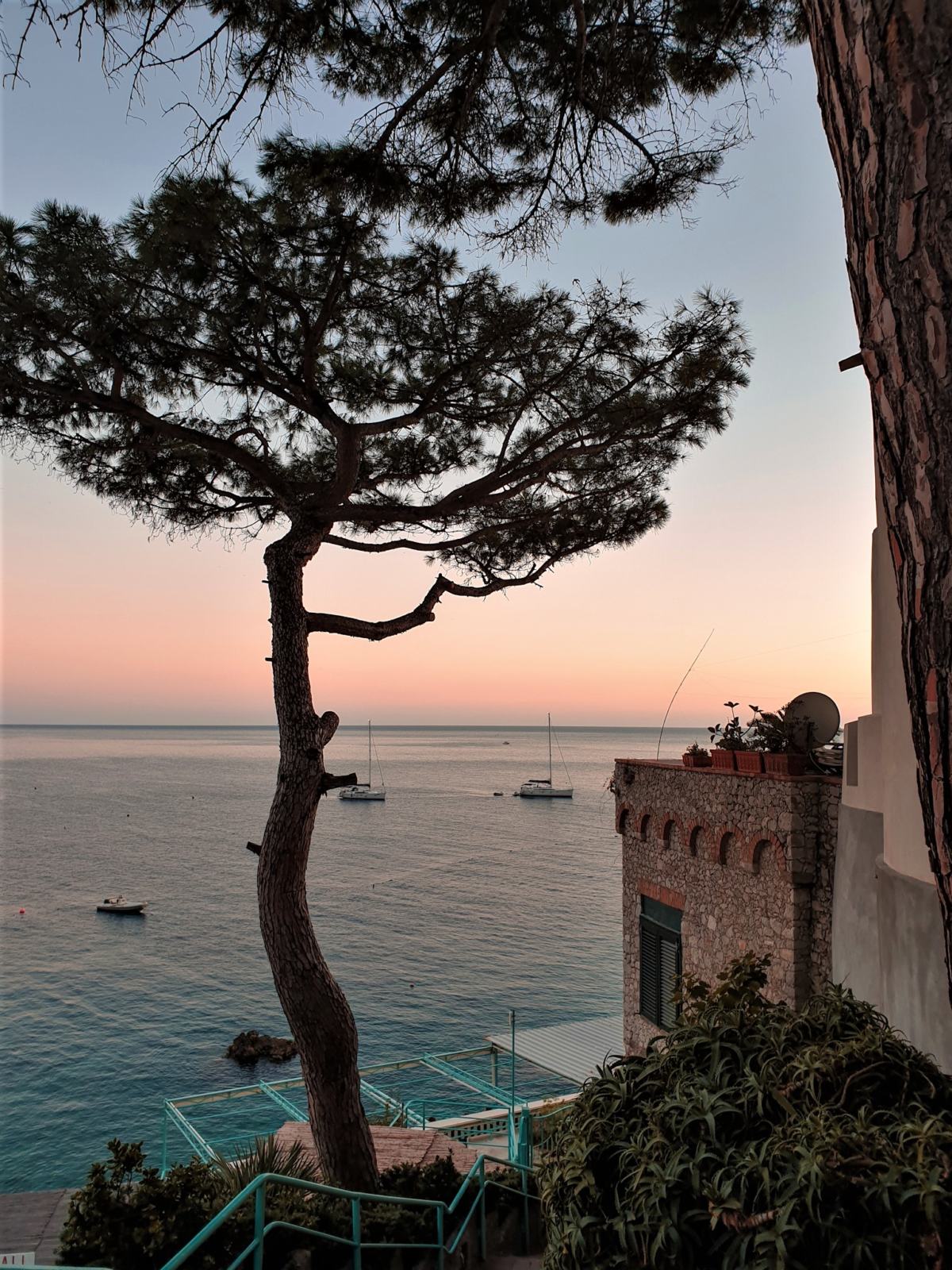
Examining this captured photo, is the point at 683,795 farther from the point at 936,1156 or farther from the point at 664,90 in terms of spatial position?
the point at 936,1156

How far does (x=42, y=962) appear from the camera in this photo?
105 feet

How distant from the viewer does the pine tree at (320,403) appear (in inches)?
259

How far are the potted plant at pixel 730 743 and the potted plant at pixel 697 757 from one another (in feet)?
0.82

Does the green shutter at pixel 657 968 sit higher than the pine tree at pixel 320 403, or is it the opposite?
the pine tree at pixel 320 403

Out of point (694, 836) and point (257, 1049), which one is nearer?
point (694, 836)

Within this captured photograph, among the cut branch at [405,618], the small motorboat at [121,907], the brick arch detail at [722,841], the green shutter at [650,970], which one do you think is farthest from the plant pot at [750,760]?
the small motorboat at [121,907]

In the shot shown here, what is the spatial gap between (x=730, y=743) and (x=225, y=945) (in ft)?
98.1

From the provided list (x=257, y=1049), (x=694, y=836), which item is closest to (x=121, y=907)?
(x=257, y=1049)

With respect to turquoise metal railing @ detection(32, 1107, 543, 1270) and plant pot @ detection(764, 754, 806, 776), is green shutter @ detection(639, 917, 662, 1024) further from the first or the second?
plant pot @ detection(764, 754, 806, 776)

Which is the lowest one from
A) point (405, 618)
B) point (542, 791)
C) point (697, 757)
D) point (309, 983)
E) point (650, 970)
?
point (542, 791)

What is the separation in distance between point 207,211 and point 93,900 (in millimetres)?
40907

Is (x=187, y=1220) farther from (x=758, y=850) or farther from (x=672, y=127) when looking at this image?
(x=672, y=127)

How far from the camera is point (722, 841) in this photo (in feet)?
29.9

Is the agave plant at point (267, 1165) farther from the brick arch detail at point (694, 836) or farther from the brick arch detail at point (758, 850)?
the brick arch detail at point (694, 836)
